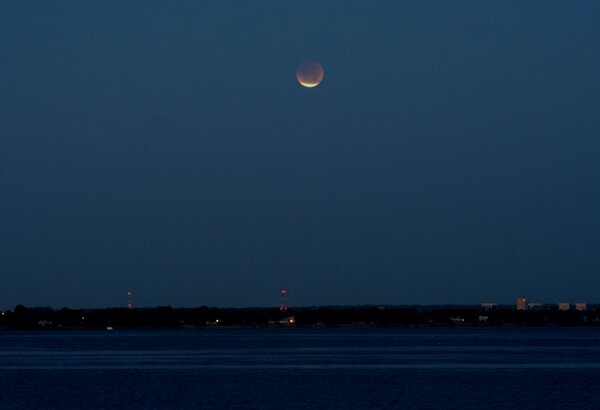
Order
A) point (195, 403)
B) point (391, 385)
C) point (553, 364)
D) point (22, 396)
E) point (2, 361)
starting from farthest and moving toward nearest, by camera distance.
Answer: point (2, 361) → point (553, 364) → point (391, 385) → point (22, 396) → point (195, 403)

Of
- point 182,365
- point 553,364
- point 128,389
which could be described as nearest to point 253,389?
point 128,389

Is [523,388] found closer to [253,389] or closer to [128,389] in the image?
[253,389]

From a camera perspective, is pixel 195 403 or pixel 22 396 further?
pixel 22 396

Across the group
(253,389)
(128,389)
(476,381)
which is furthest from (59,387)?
(476,381)

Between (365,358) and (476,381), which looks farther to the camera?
(365,358)

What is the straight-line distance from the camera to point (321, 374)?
282 ft

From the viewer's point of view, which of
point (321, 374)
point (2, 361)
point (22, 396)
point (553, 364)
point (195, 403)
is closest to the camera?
point (195, 403)

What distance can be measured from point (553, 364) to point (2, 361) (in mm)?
45208

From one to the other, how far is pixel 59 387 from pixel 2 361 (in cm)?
3908

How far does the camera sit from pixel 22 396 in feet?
221

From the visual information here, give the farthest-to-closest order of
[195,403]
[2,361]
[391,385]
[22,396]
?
[2,361] → [391,385] → [22,396] → [195,403]

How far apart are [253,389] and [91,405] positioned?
464 inches

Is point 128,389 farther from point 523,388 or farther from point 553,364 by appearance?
point 553,364

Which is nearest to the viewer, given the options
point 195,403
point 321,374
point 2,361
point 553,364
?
point 195,403
